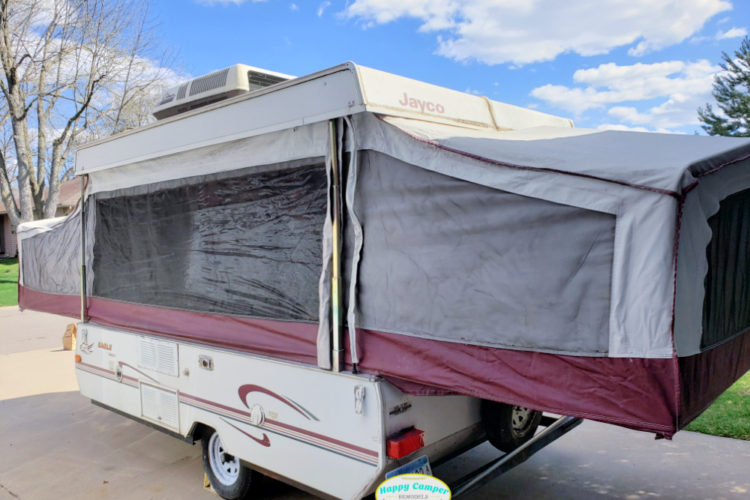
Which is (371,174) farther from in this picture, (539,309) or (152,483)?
(152,483)

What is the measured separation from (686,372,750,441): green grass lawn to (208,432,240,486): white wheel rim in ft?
12.9

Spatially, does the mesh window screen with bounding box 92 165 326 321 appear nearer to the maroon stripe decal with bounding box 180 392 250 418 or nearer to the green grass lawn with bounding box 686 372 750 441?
the maroon stripe decal with bounding box 180 392 250 418

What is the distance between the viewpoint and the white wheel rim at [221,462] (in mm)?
4016

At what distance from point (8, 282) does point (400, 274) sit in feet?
69.9

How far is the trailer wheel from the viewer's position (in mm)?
3834

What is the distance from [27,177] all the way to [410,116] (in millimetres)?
17281

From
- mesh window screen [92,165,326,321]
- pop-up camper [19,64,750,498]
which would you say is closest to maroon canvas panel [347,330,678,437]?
pop-up camper [19,64,750,498]

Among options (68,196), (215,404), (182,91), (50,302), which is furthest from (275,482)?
(68,196)

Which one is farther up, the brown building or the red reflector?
the brown building

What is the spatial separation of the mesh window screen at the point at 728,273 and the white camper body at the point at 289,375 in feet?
4.68

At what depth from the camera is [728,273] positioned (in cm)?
284

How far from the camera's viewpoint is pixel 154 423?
4414mm

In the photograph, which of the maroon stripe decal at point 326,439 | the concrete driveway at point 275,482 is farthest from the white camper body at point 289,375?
the concrete driveway at point 275,482

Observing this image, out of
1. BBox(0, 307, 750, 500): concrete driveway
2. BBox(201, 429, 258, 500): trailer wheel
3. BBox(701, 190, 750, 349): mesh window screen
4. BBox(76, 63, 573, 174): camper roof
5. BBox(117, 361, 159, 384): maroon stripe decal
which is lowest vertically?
BBox(0, 307, 750, 500): concrete driveway
